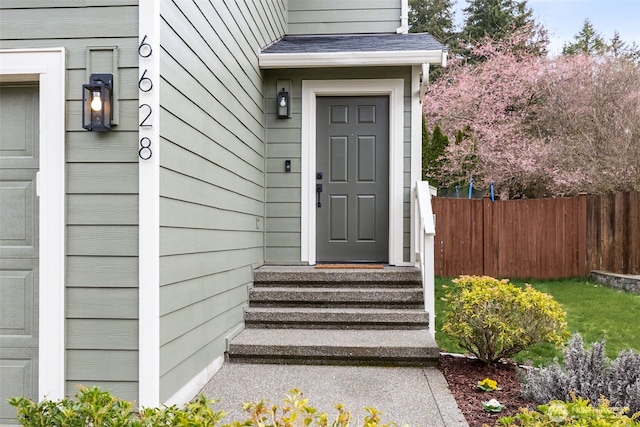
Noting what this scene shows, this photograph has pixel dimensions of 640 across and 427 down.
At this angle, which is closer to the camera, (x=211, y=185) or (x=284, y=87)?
(x=211, y=185)

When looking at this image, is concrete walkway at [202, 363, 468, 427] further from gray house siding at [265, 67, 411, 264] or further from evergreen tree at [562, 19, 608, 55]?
evergreen tree at [562, 19, 608, 55]

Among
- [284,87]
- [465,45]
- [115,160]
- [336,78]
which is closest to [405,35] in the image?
[336,78]

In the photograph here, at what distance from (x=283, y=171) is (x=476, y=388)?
2.94 m

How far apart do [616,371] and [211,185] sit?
2681 millimetres

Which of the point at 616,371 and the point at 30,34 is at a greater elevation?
the point at 30,34

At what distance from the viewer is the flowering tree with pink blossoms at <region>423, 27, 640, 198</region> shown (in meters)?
9.44

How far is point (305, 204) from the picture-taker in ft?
16.7

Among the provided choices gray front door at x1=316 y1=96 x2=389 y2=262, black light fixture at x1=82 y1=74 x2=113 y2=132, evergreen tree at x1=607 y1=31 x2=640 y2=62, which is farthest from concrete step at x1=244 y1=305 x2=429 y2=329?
evergreen tree at x1=607 y1=31 x2=640 y2=62

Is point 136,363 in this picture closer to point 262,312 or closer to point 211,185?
point 211,185

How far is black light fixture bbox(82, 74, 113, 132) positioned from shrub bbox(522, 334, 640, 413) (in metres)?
2.69

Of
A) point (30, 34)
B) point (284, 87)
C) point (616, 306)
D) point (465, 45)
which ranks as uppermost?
point (465, 45)

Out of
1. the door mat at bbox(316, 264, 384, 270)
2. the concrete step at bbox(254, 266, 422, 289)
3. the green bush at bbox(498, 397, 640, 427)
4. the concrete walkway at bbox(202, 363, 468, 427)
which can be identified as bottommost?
the concrete walkway at bbox(202, 363, 468, 427)

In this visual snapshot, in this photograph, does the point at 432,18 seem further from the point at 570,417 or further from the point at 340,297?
the point at 570,417

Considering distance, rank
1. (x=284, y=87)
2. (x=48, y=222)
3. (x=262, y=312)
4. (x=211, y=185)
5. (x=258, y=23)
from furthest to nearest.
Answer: (x=284, y=87) < (x=258, y=23) < (x=262, y=312) < (x=211, y=185) < (x=48, y=222)
